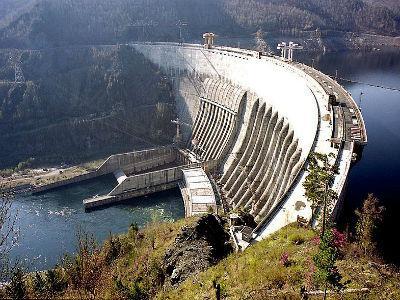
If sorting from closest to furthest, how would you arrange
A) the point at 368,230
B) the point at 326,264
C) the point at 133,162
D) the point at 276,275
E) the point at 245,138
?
the point at 326,264 → the point at 276,275 → the point at 368,230 → the point at 245,138 → the point at 133,162

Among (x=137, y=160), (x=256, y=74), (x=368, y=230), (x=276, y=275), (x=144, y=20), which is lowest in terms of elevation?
(x=137, y=160)

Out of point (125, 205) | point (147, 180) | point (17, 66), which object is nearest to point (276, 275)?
point (125, 205)

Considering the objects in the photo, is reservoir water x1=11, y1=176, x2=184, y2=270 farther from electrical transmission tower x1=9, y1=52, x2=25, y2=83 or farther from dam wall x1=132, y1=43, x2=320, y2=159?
electrical transmission tower x1=9, y1=52, x2=25, y2=83

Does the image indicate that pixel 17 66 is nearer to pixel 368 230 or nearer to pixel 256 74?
pixel 256 74

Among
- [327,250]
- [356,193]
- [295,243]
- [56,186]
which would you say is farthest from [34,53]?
[327,250]

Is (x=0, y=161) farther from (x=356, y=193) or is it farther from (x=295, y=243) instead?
(x=295, y=243)

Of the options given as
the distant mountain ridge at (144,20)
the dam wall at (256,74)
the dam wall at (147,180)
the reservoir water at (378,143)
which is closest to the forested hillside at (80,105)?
the dam wall at (256,74)
